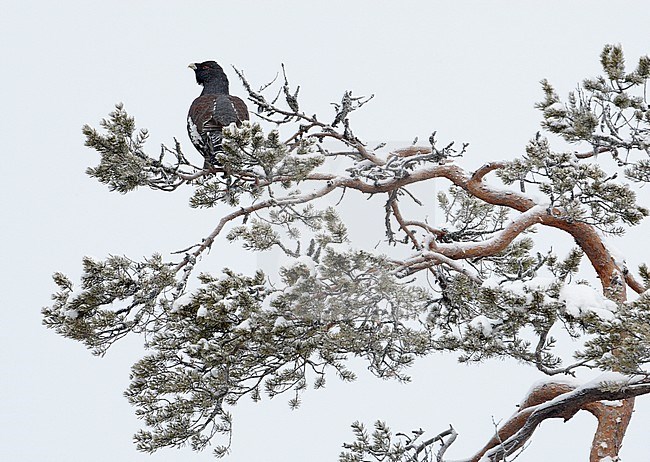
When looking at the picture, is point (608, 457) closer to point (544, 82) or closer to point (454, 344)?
point (454, 344)

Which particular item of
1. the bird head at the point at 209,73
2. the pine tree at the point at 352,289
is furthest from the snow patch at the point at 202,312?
the bird head at the point at 209,73

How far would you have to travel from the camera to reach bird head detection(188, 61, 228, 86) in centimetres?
409

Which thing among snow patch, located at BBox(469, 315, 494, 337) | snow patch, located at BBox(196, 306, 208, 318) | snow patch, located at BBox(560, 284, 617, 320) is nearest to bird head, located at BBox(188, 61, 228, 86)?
snow patch, located at BBox(196, 306, 208, 318)

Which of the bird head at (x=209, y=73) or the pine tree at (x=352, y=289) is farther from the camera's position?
the bird head at (x=209, y=73)

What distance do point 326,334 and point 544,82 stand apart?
1287 mm

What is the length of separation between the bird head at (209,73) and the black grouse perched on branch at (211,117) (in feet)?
0.13

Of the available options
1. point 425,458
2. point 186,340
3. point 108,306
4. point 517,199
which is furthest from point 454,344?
point 108,306

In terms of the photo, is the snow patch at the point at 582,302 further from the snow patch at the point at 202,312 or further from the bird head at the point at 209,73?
the bird head at the point at 209,73

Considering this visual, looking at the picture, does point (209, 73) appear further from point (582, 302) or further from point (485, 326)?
point (582, 302)

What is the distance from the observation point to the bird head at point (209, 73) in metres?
4.09

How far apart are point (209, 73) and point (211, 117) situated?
2.03 feet

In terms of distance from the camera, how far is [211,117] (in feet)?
11.7

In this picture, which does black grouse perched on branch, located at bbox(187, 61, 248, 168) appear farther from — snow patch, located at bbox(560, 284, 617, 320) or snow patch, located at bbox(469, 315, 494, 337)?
snow patch, located at bbox(560, 284, 617, 320)

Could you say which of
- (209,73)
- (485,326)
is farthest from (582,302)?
(209,73)
